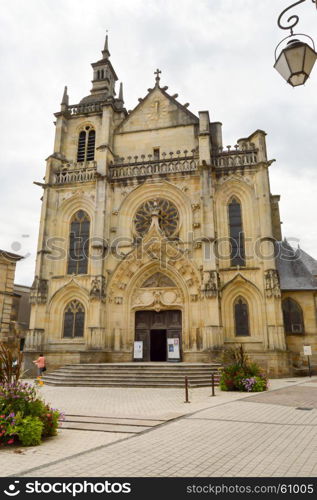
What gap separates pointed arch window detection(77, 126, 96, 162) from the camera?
28.1 metres

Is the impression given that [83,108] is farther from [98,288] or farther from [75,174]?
[98,288]

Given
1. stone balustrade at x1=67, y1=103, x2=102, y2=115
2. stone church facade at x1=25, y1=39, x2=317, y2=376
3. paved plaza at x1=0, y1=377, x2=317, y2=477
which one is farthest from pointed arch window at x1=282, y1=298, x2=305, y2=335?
stone balustrade at x1=67, y1=103, x2=102, y2=115

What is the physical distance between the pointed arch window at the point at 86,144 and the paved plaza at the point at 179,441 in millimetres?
20632

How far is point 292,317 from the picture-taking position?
21.8 metres

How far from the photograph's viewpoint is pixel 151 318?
74.9 feet

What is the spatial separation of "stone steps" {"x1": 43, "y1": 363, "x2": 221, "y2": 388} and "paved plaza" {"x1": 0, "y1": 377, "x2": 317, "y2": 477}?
16.4ft

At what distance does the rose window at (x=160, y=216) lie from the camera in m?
24.2

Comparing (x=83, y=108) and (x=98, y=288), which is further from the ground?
(x=83, y=108)

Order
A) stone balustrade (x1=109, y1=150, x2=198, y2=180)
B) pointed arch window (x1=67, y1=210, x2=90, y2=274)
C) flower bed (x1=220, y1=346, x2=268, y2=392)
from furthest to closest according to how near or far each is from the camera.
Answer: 1. stone balustrade (x1=109, y1=150, x2=198, y2=180)
2. pointed arch window (x1=67, y1=210, x2=90, y2=274)
3. flower bed (x1=220, y1=346, x2=268, y2=392)

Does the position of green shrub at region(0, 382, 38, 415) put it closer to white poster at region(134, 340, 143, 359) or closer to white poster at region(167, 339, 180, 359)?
white poster at region(167, 339, 180, 359)

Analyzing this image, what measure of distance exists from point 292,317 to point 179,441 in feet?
56.6

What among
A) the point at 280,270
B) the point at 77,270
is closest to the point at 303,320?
the point at 280,270

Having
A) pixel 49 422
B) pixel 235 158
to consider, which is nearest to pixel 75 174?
pixel 235 158
